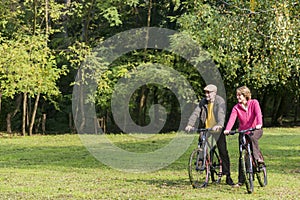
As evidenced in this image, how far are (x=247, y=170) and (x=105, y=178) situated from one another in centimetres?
384

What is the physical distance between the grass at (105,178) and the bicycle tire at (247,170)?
0.52 ft

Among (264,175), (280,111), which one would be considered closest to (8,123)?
(280,111)

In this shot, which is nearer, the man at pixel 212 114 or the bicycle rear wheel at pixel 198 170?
the bicycle rear wheel at pixel 198 170

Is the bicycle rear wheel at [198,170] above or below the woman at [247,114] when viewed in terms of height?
below

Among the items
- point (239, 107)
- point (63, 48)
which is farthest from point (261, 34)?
point (63, 48)

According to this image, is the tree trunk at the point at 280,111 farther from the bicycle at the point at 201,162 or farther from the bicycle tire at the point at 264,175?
the bicycle at the point at 201,162

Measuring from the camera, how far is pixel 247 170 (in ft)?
38.0

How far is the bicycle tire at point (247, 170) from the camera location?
11312mm

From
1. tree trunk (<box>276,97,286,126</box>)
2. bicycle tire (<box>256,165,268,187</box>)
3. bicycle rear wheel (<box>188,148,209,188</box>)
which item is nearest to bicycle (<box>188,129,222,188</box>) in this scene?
bicycle rear wheel (<box>188,148,209,188</box>)

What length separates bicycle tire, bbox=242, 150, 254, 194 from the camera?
11312 millimetres

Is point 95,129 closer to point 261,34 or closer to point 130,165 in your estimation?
point 130,165

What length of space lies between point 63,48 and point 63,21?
219cm

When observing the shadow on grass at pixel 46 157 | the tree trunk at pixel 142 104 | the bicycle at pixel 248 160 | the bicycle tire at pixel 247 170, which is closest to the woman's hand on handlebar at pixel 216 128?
the bicycle at pixel 248 160

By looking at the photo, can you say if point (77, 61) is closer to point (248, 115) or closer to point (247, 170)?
point (248, 115)
